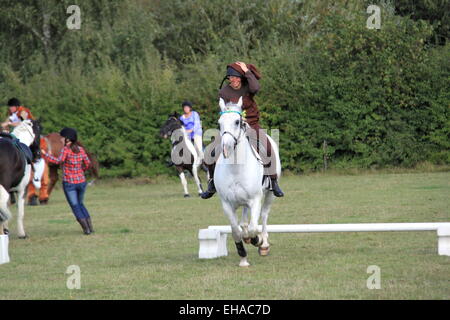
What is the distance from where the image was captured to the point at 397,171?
27625 millimetres

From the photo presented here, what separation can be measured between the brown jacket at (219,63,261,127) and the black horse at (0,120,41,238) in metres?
4.85

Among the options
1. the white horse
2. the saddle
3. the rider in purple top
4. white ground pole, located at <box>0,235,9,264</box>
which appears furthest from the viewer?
the rider in purple top

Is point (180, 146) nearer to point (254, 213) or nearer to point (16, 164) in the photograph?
point (16, 164)

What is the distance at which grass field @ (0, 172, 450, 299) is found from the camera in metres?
9.07

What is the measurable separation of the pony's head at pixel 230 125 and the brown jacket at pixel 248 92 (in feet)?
1.91

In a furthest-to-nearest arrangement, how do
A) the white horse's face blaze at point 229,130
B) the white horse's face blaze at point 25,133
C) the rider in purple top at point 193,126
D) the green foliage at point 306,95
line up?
the green foliage at point 306,95, the rider in purple top at point 193,126, the white horse's face blaze at point 25,133, the white horse's face blaze at point 229,130

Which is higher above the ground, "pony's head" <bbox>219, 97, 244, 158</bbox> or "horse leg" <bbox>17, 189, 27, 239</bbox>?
"pony's head" <bbox>219, 97, 244, 158</bbox>

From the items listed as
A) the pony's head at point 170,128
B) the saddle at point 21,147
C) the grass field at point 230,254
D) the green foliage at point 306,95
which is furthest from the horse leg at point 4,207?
the green foliage at point 306,95

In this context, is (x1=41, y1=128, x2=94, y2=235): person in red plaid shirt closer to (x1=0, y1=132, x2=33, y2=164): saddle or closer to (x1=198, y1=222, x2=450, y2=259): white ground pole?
(x1=0, y1=132, x2=33, y2=164): saddle

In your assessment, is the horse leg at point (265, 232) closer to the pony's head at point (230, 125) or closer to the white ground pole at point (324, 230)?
the white ground pole at point (324, 230)

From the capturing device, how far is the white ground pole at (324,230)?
35.7 ft

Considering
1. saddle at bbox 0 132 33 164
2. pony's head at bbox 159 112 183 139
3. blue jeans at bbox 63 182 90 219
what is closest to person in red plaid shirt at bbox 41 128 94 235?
blue jeans at bbox 63 182 90 219

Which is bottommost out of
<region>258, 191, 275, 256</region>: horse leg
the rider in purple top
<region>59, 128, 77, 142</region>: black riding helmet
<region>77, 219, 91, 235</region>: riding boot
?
<region>77, 219, 91, 235</region>: riding boot

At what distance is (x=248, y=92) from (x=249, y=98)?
0.17m
